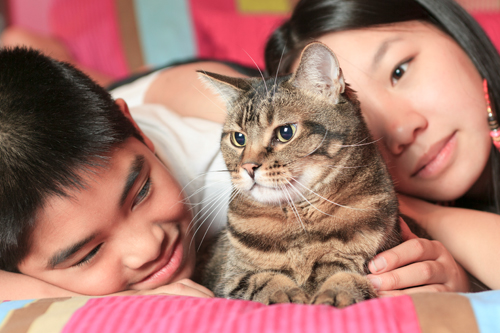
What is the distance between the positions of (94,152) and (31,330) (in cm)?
37

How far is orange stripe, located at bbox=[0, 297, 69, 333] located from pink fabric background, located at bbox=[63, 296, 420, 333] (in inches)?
3.3

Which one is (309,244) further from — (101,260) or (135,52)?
(135,52)

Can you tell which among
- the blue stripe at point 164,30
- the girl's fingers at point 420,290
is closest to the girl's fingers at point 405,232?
the girl's fingers at point 420,290

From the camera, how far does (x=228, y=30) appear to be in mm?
2021

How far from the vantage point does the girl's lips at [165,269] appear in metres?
0.99

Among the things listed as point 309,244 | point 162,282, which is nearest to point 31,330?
point 162,282

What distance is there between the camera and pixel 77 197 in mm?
826

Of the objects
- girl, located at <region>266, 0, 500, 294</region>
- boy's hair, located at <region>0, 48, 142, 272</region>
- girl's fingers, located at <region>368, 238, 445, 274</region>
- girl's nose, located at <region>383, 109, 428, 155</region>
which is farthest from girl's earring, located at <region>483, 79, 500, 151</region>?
boy's hair, located at <region>0, 48, 142, 272</region>

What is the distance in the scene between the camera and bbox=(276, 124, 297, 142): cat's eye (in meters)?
0.84

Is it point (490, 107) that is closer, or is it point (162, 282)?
point (162, 282)

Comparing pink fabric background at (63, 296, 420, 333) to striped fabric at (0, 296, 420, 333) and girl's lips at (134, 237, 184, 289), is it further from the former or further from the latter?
girl's lips at (134, 237, 184, 289)

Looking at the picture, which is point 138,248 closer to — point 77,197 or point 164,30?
point 77,197

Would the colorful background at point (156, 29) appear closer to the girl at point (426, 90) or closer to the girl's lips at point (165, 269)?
the girl at point (426, 90)

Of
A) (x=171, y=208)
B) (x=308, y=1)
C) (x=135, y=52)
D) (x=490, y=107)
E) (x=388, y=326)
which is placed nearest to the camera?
(x=388, y=326)
